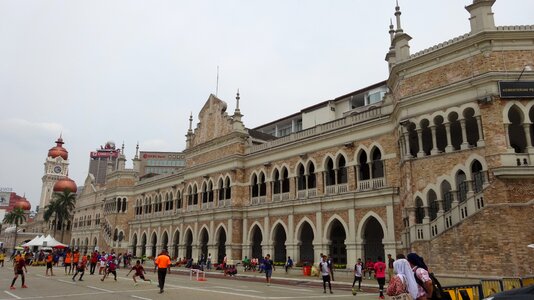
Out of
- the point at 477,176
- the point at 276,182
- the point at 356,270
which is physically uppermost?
the point at 276,182

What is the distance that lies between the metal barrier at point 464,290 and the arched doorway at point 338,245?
52.0 feet

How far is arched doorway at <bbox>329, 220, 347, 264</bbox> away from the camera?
2555 centimetres

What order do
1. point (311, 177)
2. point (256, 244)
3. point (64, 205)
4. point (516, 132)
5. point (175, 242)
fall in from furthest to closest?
point (64, 205)
point (175, 242)
point (256, 244)
point (311, 177)
point (516, 132)

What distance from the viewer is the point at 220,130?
3406cm

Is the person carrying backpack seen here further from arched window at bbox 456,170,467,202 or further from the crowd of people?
arched window at bbox 456,170,467,202

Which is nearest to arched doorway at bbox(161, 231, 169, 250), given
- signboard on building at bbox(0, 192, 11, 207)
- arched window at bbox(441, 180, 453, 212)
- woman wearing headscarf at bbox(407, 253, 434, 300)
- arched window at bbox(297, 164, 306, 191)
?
arched window at bbox(297, 164, 306, 191)

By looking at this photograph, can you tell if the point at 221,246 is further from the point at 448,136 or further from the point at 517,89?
the point at 517,89

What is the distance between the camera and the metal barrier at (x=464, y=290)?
850 cm

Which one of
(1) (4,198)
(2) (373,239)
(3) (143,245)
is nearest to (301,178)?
(2) (373,239)

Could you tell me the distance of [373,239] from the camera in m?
24.5

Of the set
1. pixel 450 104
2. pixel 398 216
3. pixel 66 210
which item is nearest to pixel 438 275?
pixel 398 216

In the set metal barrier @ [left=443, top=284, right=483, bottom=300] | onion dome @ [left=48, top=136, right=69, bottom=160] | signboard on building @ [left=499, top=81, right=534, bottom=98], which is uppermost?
onion dome @ [left=48, top=136, right=69, bottom=160]

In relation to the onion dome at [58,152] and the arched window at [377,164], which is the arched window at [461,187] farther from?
the onion dome at [58,152]

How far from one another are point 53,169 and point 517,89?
107 metres
